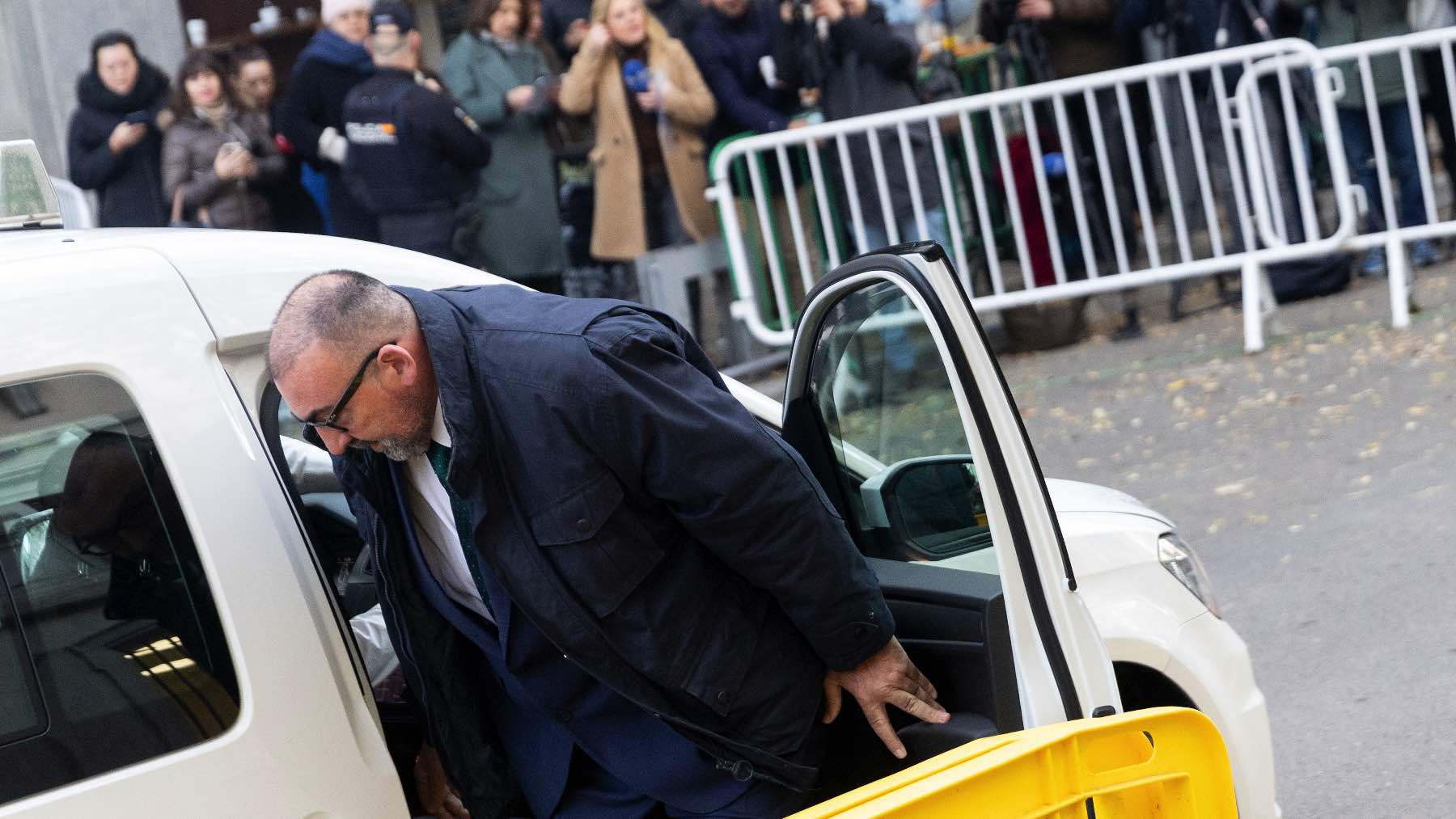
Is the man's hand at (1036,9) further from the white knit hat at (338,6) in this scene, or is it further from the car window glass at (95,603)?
the car window glass at (95,603)

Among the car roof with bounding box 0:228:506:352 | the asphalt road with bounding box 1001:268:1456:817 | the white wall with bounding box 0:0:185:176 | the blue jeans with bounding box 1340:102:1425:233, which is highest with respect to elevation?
the white wall with bounding box 0:0:185:176

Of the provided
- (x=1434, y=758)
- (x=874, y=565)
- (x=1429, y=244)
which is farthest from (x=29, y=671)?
(x=1429, y=244)

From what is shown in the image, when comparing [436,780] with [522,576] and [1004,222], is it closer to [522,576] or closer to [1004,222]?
[522,576]

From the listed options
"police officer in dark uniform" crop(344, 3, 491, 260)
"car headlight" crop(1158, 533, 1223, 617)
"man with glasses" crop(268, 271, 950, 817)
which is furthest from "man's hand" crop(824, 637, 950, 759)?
"police officer in dark uniform" crop(344, 3, 491, 260)

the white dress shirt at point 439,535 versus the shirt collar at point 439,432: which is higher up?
the shirt collar at point 439,432

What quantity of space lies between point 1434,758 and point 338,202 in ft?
20.0

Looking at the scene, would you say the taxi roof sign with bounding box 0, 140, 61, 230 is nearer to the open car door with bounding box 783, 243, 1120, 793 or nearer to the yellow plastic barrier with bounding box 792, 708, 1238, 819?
the open car door with bounding box 783, 243, 1120, 793

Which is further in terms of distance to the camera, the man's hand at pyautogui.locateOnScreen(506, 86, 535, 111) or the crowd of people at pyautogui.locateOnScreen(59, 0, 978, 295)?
the man's hand at pyautogui.locateOnScreen(506, 86, 535, 111)

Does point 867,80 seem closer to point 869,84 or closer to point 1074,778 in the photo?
point 869,84

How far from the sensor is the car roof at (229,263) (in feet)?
8.01

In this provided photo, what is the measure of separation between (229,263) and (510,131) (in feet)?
19.5

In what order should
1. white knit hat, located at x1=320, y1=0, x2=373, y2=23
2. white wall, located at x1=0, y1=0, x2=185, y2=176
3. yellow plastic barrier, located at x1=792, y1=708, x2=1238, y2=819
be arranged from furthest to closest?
white wall, located at x1=0, y1=0, x2=185, y2=176 → white knit hat, located at x1=320, y1=0, x2=373, y2=23 → yellow plastic barrier, located at x1=792, y1=708, x2=1238, y2=819

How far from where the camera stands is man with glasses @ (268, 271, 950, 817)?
Answer: 2.40m

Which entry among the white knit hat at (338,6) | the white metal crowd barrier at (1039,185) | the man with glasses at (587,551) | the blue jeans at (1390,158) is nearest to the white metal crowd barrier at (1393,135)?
the blue jeans at (1390,158)
